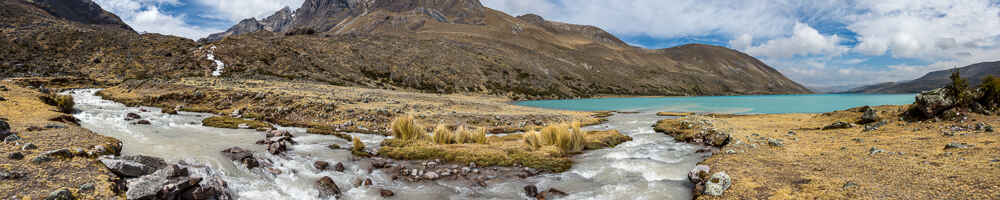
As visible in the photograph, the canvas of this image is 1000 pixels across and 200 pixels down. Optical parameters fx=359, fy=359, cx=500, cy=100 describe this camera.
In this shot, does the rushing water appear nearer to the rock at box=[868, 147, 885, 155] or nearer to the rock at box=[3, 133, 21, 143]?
the rock at box=[3, 133, 21, 143]

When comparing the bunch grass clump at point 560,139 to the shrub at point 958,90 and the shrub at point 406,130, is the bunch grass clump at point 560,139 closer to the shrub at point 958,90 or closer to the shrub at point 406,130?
the shrub at point 406,130

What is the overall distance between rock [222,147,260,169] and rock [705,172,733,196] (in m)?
12.2

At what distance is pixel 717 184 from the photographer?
8.85 meters

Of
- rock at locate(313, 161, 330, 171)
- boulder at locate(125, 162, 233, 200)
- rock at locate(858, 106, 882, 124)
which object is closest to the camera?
boulder at locate(125, 162, 233, 200)

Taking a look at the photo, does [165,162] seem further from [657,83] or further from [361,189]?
[657,83]

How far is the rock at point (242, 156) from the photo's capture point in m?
10.2

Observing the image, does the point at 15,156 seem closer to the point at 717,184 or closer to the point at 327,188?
the point at 327,188

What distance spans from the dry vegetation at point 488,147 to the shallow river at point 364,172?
36.6 inches

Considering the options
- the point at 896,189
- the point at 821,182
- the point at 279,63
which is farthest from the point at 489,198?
the point at 279,63

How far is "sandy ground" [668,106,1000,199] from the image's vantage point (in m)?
7.17

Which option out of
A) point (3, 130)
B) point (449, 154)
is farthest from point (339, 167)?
point (3, 130)

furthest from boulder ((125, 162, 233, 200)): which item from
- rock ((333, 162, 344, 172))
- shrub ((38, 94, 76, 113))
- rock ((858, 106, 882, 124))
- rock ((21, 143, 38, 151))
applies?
rock ((858, 106, 882, 124))

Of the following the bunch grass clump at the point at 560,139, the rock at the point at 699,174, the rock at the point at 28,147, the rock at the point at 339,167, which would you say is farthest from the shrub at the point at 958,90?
the rock at the point at 28,147

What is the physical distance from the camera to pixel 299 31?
113 metres
